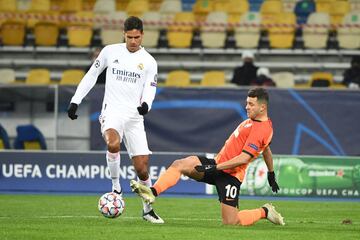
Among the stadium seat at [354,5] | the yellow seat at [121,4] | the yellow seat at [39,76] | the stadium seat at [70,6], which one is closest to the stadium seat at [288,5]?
the stadium seat at [354,5]

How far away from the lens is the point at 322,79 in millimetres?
20938

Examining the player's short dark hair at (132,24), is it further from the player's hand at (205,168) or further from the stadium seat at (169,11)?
the stadium seat at (169,11)

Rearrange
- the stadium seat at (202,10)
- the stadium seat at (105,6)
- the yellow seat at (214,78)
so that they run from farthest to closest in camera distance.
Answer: the stadium seat at (202,10) < the stadium seat at (105,6) < the yellow seat at (214,78)

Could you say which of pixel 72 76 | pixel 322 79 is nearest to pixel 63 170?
pixel 72 76

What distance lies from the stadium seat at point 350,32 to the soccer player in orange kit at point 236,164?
13.0 m

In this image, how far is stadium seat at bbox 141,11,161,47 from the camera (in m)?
23.9

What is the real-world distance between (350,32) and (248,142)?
43.9 ft

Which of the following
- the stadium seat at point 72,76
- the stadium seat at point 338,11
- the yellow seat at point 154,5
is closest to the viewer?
the stadium seat at point 72,76

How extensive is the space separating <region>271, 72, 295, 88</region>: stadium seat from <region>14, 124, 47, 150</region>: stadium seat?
568cm

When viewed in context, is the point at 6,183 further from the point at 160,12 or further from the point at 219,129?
the point at 160,12

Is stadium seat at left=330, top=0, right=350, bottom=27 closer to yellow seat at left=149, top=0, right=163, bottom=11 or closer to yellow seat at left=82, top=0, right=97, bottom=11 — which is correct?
yellow seat at left=149, top=0, right=163, bottom=11

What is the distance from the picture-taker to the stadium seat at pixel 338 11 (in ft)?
80.4

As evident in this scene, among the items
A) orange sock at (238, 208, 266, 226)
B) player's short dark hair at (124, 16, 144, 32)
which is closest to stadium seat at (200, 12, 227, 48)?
player's short dark hair at (124, 16, 144, 32)

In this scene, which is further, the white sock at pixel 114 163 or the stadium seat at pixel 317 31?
the stadium seat at pixel 317 31
